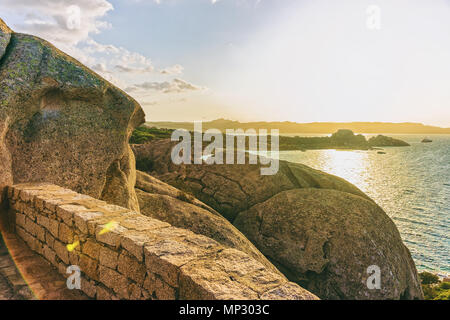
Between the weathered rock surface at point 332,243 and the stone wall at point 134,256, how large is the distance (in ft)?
25.8

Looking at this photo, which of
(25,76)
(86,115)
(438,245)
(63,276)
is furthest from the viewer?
(438,245)

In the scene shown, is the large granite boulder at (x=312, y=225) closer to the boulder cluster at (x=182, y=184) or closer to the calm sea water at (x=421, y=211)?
the boulder cluster at (x=182, y=184)

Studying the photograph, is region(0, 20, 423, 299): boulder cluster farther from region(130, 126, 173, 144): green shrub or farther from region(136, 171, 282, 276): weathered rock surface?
region(130, 126, 173, 144): green shrub

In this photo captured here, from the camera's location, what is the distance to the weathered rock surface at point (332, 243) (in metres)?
10.1

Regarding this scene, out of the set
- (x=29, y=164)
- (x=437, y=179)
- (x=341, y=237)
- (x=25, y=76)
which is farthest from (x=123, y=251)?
(x=437, y=179)

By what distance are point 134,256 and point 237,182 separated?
10.7 metres

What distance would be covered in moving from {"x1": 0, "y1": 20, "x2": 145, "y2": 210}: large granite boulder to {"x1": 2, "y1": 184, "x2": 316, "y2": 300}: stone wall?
1.57 meters

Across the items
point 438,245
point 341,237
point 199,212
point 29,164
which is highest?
point 29,164

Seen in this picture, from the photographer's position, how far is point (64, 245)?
4426 millimetres

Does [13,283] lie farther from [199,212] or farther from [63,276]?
[199,212]

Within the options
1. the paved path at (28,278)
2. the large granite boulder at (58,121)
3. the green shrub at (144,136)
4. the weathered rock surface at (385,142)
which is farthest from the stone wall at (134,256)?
the weathered rock surface at (385,142)

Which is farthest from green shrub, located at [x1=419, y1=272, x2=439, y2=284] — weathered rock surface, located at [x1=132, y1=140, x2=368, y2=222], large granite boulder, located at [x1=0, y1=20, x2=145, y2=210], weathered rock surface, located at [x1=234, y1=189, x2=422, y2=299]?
large granite boulder, located at [x1=0, y1=20, x2=145, y2=210]

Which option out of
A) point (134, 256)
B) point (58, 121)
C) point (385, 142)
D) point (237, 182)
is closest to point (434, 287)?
point (237, 182)

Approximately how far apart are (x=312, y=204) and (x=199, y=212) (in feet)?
15.5
